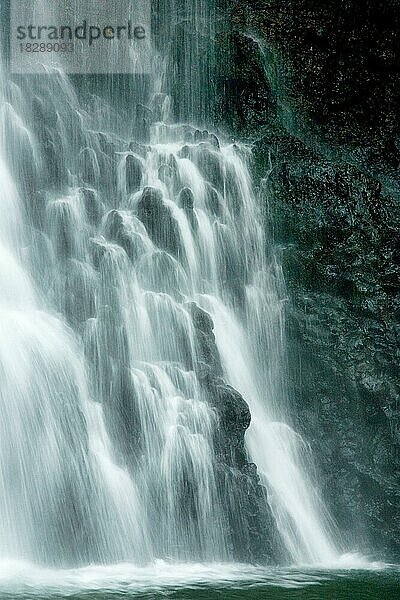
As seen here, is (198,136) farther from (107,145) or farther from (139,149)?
(107,145)

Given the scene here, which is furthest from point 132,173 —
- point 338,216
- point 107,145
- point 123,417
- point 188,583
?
point 188,583

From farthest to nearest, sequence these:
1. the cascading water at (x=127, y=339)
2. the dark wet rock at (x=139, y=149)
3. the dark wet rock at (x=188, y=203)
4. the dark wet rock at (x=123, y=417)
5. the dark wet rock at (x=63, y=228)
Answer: the dark wet rock at (x=139, y=149)
the dark wet rock at (x=188, y=203)
the dark wet rock at (x=63, y=228)
the dark wet rock at (x=123, y=417)
the cascading water at (x=127, y=339)

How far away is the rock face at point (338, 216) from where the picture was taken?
20391 millimetres

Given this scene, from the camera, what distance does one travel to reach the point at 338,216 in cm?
2297

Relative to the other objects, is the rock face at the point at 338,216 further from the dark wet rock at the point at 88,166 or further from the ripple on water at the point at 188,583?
the dark wet rock at the point at 88,166

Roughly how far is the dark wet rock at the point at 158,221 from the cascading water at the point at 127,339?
1.4 inches

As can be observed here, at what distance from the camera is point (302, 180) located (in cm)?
2331

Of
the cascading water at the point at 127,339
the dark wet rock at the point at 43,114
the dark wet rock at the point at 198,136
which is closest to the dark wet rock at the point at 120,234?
the cascading water at the point at 127,339

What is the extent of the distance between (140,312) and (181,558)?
16.0 feet

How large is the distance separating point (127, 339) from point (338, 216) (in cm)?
760

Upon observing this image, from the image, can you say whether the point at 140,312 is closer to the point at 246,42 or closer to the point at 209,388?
the point at 209,388

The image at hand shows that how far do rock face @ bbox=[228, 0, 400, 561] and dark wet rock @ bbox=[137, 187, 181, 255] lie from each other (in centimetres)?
305

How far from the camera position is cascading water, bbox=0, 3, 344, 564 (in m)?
15.4

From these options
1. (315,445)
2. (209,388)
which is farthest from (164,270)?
(315,445)
